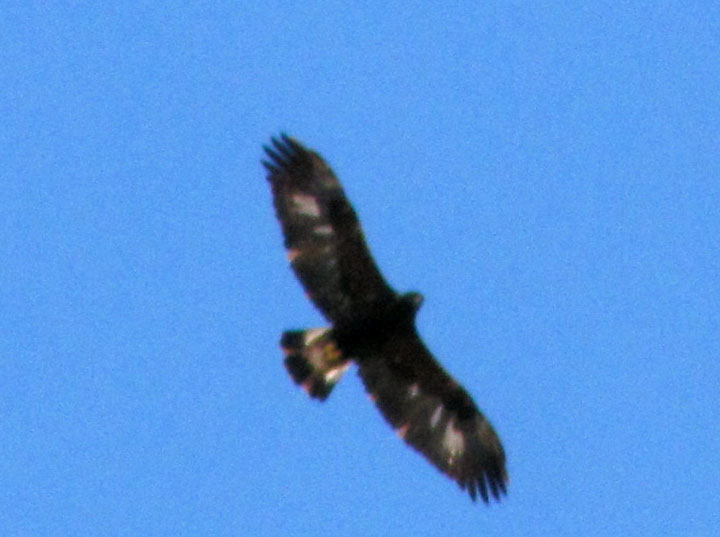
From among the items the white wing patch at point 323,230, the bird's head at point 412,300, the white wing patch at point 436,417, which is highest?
the white wing patch at point 323,230

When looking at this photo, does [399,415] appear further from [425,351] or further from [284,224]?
[284,224]

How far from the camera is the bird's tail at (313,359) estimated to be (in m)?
19.9

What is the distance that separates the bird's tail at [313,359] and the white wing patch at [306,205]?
1.15 metres

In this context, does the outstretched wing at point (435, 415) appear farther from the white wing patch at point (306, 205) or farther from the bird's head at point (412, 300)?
the white wing patch at point (306, 205)

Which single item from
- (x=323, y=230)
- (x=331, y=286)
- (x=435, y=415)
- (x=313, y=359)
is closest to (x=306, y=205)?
(x=323, y=230)

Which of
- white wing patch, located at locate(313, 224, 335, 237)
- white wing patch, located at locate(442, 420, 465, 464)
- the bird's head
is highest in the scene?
white wing patch, located at locate(313, 224, 335, 237)

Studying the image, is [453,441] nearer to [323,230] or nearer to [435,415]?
[435,415]

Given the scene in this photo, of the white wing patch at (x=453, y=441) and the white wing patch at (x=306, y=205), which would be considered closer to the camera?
the white wing patch at (x=306, y=205)

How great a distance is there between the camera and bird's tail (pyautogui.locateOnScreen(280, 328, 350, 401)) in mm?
19922

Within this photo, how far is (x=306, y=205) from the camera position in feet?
65.6

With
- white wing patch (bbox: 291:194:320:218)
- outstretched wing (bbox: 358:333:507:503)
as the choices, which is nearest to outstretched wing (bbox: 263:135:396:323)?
white wing patch (bbox: 291:194:320:218)

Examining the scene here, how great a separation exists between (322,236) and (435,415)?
2296 mm

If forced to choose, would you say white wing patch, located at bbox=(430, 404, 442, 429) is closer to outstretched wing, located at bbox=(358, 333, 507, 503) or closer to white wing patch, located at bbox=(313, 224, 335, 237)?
outstretched wing, located at bbox=(358, 333, 507, 503)

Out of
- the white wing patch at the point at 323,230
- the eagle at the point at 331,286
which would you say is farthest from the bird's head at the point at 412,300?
the white wing patch at the point at 323,230
